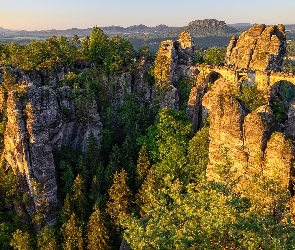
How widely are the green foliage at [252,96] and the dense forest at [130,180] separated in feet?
0.50

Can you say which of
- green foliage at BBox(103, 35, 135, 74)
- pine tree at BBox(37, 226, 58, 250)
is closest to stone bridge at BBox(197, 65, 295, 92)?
green foliage at BBox(103, 35, 135, 74)

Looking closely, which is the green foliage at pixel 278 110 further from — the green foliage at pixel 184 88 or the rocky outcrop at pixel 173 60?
the rocky outcrop at pixel 173 60

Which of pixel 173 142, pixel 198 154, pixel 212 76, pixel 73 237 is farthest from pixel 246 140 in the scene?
pixel 212 76

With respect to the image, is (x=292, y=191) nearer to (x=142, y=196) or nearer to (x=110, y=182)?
(x=142, y=196)

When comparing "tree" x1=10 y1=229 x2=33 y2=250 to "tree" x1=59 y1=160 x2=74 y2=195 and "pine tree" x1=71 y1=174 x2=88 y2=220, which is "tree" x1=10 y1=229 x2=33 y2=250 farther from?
"tree" x1=59 y1=160 x2=74 y2=195

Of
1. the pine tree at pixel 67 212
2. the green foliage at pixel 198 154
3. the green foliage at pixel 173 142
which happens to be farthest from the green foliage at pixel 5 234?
the green foliage at pixel 198 154

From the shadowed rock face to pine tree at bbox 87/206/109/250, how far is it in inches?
1510

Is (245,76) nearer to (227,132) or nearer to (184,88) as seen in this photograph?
(184,88)

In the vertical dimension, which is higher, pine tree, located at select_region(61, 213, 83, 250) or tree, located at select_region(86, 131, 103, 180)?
tree, located at select_region(86, 131, 103, 180)

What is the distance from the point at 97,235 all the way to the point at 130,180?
11.8 metres

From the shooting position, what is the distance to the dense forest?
2091 centimetres

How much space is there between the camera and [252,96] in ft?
169

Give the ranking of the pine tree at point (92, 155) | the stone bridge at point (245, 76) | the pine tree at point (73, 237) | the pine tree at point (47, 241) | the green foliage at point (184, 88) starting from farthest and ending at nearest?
the green foliage at point (184, 88) < the stone bridge at point (245, 76) < the pine tree at point (92, 155) < the pine tree at point (73, 237) < the pine tree at point (47, 241)

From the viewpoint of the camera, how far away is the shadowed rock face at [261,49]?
199 feet
